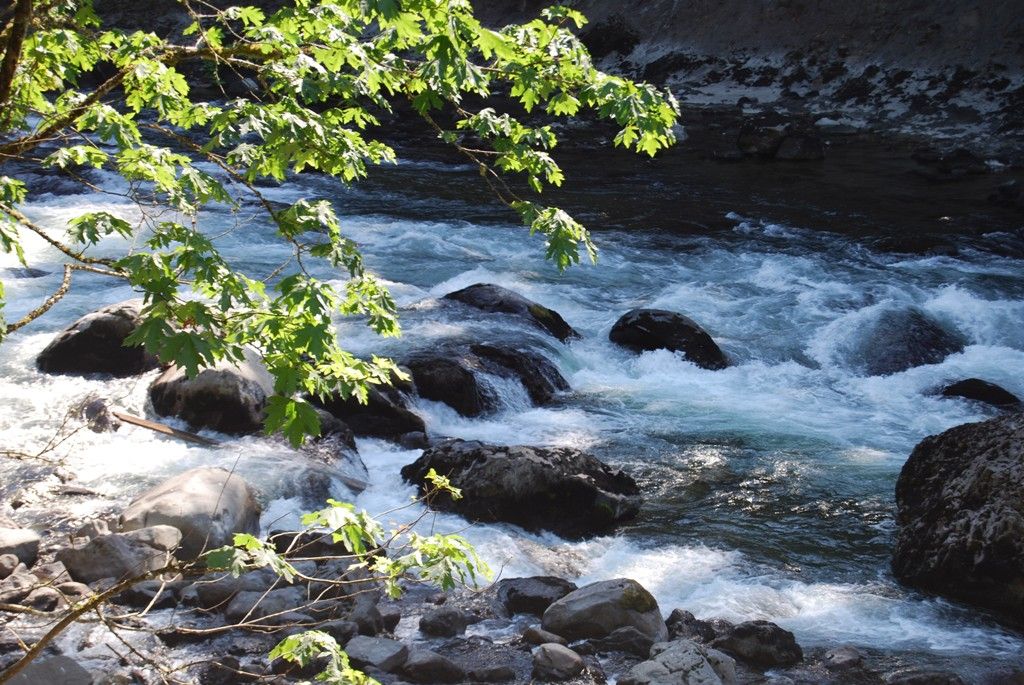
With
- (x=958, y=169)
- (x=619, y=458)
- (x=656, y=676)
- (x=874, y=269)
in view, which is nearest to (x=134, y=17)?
(x=958, y=169)

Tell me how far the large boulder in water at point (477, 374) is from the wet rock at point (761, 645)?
195 inches

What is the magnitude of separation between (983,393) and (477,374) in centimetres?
577

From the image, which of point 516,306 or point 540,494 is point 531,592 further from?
point 516,306

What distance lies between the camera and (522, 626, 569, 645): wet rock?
23.0ft

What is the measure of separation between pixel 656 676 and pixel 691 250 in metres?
12.8

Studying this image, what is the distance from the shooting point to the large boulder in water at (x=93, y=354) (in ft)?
36.2

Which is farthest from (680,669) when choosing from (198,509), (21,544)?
(21,544)

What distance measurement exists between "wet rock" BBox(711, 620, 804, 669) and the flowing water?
0.31 meters

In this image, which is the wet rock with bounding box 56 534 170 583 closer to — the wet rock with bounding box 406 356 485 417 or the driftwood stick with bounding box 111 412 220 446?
the driftwood stick with bounding box 111 412 220 446

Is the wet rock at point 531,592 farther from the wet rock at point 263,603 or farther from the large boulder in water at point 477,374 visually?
the large boulder in water at point 477,374

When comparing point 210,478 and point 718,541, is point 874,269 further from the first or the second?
point 210,478

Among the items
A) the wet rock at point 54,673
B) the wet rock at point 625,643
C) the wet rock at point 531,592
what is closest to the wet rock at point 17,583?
the wet rock at point 54,673

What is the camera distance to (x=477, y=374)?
11.8 m

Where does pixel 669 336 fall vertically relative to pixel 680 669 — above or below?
above
